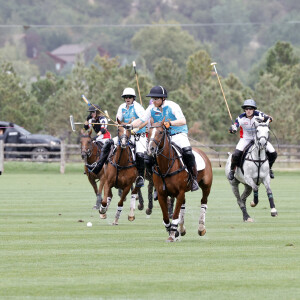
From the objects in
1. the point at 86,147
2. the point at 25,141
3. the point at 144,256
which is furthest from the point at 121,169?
the point at 25,141

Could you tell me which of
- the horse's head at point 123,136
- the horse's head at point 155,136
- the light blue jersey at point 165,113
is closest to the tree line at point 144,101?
the horse's head at point 123,136

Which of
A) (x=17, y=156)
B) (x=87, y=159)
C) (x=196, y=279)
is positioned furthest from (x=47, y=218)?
(x=17, y=156)

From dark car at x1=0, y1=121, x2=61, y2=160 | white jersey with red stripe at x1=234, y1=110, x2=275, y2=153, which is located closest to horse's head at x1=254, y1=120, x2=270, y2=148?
white jersey with red stripe at x1=234, y1=110, x2=275, y2=153

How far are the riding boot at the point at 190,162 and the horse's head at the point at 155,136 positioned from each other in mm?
855

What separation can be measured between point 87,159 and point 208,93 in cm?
3353

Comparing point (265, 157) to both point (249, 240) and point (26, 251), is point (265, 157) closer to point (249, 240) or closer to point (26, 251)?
point (249, 240)

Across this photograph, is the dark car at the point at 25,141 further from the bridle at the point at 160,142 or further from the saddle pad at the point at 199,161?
the bridle at the point at 160,142

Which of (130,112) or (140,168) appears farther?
(130,112)

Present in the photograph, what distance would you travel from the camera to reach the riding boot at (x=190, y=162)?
16984mm

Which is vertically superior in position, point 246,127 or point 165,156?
point 246,127

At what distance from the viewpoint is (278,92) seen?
5794 cm

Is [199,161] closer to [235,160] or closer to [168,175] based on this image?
[168,175]

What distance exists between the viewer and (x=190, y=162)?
1702cm

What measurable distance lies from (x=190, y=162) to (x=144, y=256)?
291 centimetres
